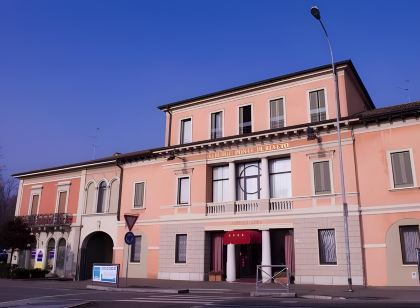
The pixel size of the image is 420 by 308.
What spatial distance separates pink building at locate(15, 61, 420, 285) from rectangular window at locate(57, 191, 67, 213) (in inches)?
22.6

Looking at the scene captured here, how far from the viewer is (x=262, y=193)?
25.3 metres

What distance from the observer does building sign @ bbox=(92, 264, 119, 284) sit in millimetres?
20688

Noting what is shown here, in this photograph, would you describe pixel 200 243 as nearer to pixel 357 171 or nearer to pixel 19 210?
pixel 357 171

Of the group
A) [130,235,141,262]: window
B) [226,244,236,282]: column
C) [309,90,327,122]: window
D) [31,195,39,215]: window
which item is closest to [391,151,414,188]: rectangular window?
[309,90,327,122]: window

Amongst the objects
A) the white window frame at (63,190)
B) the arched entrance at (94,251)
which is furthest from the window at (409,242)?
the white window frame at (63,190)

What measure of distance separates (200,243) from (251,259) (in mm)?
3483

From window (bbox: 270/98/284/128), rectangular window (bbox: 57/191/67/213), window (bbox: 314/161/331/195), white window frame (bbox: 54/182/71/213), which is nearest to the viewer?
window (bbox: 314/161/331/195)

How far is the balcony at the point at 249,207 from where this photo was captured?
2428 cm

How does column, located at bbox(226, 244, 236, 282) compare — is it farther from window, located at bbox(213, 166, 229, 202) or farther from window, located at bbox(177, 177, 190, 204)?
window, located at bbox(177, 177, 190, 204)

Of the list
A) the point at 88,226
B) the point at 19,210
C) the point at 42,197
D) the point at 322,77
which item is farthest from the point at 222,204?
the point at 19,210

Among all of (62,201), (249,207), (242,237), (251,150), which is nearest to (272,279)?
(242,237)

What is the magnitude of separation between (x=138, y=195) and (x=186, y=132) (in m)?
6.12

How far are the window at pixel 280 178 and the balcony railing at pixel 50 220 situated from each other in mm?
18350

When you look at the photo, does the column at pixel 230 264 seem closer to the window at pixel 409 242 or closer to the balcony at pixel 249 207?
the balcony at pixel 249 207
